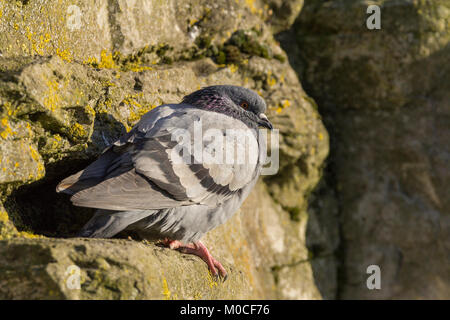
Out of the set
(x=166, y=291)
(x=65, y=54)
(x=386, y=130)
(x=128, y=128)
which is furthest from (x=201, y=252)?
(x=386, y=130)

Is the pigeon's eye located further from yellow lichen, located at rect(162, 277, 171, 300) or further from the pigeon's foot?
yellow lichen, located at rect(162, 277, 171, 300)

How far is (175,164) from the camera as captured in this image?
3.73 metres

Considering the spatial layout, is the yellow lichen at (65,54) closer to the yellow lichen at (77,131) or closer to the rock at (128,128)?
the rock at (128,128)

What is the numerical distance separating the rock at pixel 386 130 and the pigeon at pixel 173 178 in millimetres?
3227

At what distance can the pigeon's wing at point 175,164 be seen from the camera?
3479 millimetres

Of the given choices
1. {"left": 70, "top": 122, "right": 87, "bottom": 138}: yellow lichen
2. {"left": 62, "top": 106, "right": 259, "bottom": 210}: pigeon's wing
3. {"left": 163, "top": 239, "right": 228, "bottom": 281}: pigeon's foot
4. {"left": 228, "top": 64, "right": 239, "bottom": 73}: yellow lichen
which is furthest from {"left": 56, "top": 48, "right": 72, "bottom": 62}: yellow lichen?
{"left": 228, "top": 64, "right": 239, "bottom": 73}: yellow lichen

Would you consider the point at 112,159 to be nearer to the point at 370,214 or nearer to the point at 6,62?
the point at 6,62

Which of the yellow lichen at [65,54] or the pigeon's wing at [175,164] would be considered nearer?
the pigeon's wing at [175,164]

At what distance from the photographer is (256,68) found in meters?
6.40

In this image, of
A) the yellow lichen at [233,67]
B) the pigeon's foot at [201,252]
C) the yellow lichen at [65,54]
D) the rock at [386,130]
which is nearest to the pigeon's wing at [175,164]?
the pigeon's foot at [201,252]

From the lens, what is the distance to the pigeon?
11.5 ft

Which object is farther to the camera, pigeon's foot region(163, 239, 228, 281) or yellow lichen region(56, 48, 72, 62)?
yellow lichen region(56, 48, 72, 62)

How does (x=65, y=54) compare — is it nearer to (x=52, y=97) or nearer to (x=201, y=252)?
(x=52, y=97)

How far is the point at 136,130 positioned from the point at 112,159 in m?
0.31
